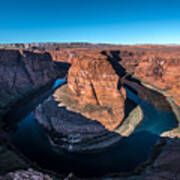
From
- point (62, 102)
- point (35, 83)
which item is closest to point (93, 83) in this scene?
point (62, 102)

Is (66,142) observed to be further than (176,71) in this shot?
No

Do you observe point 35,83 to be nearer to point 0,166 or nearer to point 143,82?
point 0,166

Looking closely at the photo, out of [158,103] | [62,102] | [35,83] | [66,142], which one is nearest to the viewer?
[66,142]

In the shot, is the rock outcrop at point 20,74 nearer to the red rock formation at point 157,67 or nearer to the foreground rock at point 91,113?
the foreground rock at point 91,113

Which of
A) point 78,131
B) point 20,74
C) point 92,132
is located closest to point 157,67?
point 92,132

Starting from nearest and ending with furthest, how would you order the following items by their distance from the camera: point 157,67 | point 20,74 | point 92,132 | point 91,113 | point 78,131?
1. point 92,132
2. point 78,131
3. point 91,113
4. point 20,74
5. point 157,67

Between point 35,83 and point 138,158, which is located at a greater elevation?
point 35,83

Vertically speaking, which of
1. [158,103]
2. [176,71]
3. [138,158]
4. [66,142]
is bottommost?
[138,158]

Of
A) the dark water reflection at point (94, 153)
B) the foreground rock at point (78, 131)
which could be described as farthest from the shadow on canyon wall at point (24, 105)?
the foreground rock at point (78, 131)

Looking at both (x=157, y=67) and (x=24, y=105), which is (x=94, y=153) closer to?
(x=24, y=105)
